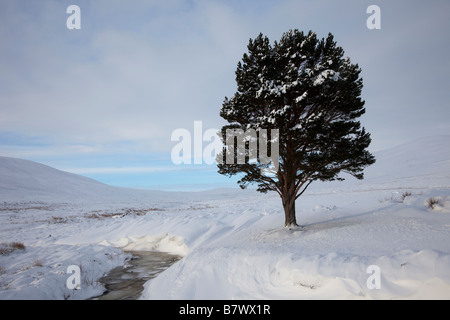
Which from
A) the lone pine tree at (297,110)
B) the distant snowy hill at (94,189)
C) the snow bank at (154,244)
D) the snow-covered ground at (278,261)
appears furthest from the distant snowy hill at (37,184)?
the lone pine tree at (297,110)

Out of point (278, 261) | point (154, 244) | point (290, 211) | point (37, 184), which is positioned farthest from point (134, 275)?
point (37, 184)

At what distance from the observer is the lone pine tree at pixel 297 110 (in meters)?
10.8

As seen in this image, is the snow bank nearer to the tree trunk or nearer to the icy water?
the icy water

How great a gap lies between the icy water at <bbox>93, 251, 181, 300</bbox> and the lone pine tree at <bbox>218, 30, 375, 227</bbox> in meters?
5.82

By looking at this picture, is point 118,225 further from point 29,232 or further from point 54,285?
point 54,285

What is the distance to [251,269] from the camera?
756 cm

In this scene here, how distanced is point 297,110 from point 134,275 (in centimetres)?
1092

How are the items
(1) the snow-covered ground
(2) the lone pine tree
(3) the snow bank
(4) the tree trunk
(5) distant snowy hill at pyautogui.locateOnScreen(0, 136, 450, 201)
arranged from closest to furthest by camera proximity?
1. (1) the snow-covered ground
2. (2) the lone pine tree
3. (4) the tree trunk
4. (3) the snow bank
5. (5) distant snowy hill at pyautogui.locateOnScreen(0, 136, 450, 201)

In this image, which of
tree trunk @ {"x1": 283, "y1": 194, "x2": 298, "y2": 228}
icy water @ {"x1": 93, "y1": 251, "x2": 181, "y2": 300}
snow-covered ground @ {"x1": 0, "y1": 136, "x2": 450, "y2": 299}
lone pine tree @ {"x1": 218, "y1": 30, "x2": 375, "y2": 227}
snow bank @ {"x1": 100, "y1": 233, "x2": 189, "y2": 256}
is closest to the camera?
snow-covered ground @ {"x1": 0, "y1": 136, "x2": 450, "y2": 299}

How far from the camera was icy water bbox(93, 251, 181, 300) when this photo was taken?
8656 mm

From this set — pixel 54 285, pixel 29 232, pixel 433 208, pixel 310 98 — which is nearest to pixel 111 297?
pixel 54 285

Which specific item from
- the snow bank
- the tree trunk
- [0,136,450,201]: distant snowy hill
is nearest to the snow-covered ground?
the snow bank

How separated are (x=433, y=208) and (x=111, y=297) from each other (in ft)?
50.9

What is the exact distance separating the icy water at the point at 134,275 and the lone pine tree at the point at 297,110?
582 centimetres
